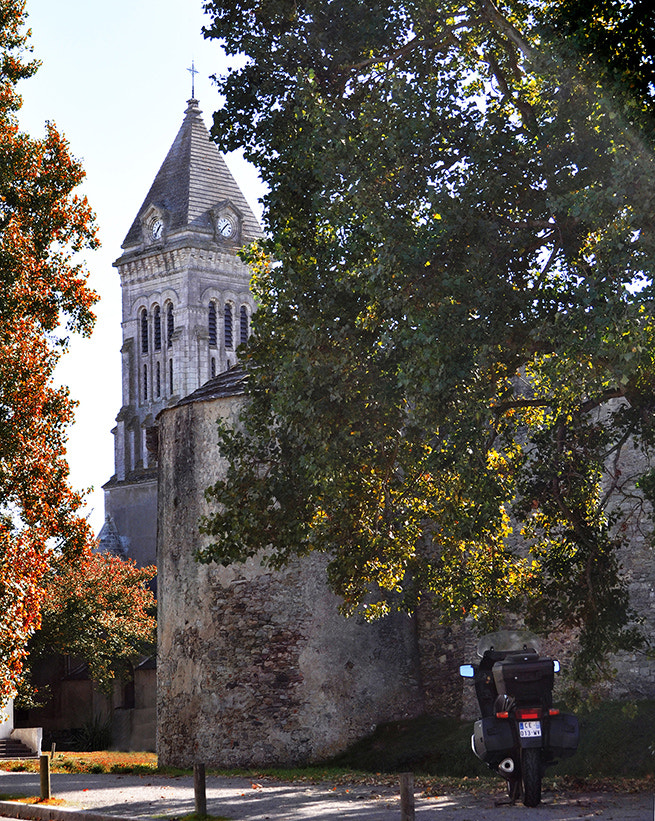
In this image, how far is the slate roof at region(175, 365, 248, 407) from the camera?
22.6 metres

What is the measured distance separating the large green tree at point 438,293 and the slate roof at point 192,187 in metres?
72.2

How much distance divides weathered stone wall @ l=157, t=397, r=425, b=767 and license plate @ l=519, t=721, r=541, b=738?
9.97 meters

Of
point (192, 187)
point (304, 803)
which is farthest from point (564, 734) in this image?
point (192, 187)

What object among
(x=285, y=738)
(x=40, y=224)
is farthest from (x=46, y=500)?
(x=285, y=738)

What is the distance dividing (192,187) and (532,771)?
258ft

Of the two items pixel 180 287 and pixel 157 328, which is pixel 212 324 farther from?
pixel 157 328

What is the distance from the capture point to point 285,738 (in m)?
20.5

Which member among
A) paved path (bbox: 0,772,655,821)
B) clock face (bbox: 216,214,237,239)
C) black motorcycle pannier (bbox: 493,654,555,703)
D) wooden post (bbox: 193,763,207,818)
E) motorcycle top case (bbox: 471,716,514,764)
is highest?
clock face (bbox: 216,214,237,239)

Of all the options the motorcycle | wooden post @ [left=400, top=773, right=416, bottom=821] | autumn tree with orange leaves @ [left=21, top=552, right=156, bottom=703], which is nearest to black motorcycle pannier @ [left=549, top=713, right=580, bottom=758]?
the motorcycle

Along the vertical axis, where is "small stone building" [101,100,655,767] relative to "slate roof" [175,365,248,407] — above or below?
below

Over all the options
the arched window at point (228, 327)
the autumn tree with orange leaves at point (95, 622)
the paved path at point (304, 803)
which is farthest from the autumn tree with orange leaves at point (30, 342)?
the arched window at point (228, 327)

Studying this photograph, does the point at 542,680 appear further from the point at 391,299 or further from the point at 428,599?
the point at 428,599

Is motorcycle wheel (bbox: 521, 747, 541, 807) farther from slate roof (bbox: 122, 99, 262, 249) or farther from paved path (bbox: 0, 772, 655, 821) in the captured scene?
slate roof (bbox: 122, 99, 262, 249)

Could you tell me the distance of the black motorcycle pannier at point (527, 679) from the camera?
1128 cm
